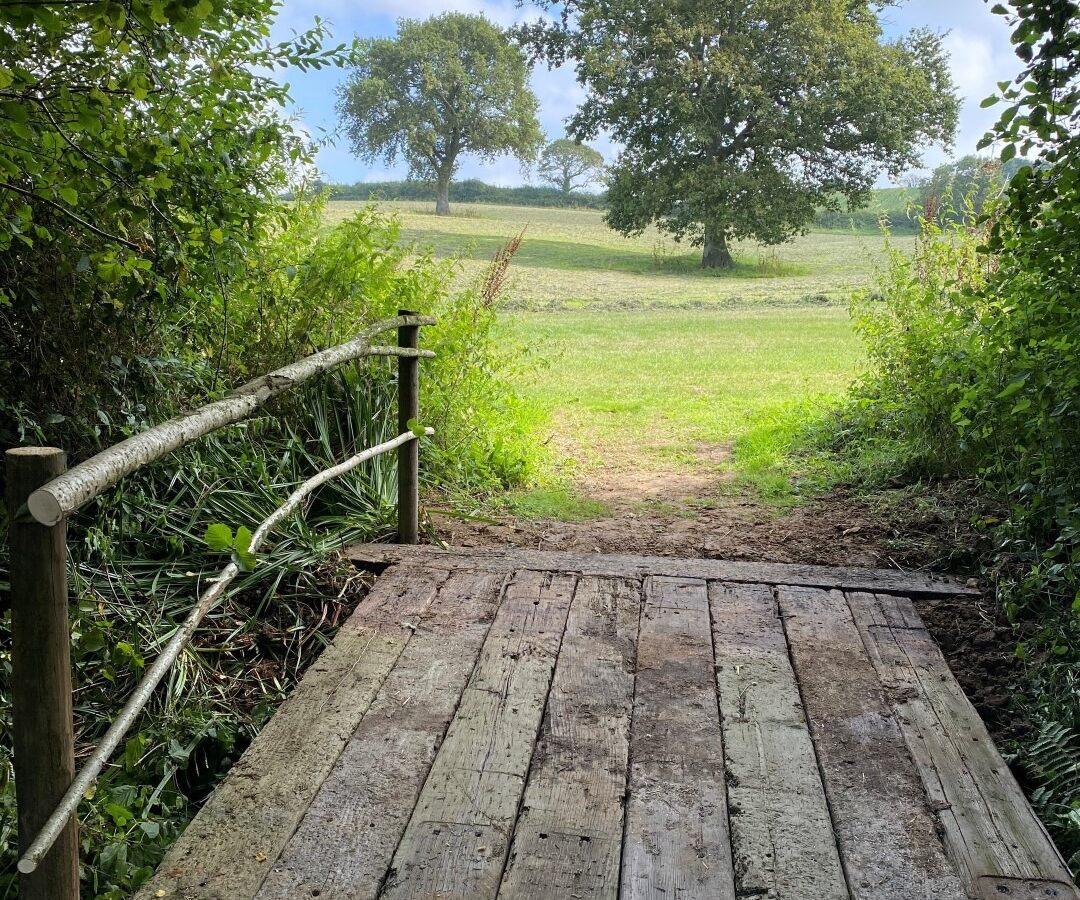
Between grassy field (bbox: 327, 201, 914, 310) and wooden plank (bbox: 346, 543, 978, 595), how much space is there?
1149 cm

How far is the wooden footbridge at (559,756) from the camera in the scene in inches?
69.3

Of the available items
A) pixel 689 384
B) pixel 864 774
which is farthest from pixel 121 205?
pixel 689 384

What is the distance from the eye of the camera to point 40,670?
5.43 feet

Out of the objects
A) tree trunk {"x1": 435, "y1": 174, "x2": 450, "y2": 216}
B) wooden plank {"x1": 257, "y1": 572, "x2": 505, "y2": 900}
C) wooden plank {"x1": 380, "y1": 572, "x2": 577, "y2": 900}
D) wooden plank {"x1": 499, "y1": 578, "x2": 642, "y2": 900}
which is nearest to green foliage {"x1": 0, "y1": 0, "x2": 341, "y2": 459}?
wooden plank {"x1": 257, "y1": 572, "x2": 505, "y2": 900}

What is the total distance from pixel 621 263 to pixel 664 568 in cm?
2473

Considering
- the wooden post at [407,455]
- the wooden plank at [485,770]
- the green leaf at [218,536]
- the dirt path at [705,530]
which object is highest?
the green leaf at [218,536]

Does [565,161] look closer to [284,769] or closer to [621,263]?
[621,263]

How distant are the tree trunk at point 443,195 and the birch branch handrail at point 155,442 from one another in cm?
3421

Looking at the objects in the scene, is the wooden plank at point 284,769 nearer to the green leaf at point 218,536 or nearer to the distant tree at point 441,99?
the green leaf at point 218,536

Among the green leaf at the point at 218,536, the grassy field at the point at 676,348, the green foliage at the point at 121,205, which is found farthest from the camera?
the grassy field at the point at 676,348

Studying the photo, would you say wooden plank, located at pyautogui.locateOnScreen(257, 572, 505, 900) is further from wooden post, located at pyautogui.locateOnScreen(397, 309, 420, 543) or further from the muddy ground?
the muddy ground

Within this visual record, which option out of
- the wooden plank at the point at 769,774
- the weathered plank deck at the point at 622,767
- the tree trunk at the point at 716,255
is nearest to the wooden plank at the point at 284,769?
the weathered plank deck at the point at 622,767

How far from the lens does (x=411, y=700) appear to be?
2.90 meters

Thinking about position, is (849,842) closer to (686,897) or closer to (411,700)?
(686,897)
